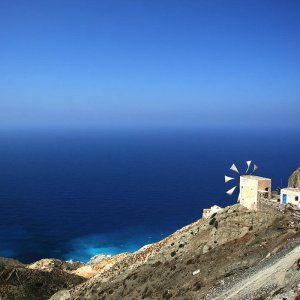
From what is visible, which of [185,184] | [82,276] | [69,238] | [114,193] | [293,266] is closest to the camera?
[293,266]

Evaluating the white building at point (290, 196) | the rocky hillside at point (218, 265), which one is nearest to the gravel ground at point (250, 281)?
the rocky hillside at point (218, 265)

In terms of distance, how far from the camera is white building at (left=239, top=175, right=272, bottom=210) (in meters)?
46.8

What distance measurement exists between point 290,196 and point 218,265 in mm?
11749

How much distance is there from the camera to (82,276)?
70500 millimetres

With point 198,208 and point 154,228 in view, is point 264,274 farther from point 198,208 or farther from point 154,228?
point 198,208

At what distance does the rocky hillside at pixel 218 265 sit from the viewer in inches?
1246

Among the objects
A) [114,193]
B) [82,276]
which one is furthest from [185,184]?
[82,276]

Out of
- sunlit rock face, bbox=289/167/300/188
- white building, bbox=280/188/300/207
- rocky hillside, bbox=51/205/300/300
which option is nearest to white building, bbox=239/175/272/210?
rocky hillside, bbox=51/205/300/300

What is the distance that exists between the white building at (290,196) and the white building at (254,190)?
152 cm

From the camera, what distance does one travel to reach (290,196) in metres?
46.2

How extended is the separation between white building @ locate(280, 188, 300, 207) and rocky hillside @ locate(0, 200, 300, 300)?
2316mm

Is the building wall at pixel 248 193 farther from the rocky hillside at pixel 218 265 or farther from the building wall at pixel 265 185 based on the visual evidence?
the rocky hillside at pixel 218 265

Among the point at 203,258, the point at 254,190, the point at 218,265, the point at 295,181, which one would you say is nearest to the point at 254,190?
the point at 254,190

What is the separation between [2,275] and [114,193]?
117m
